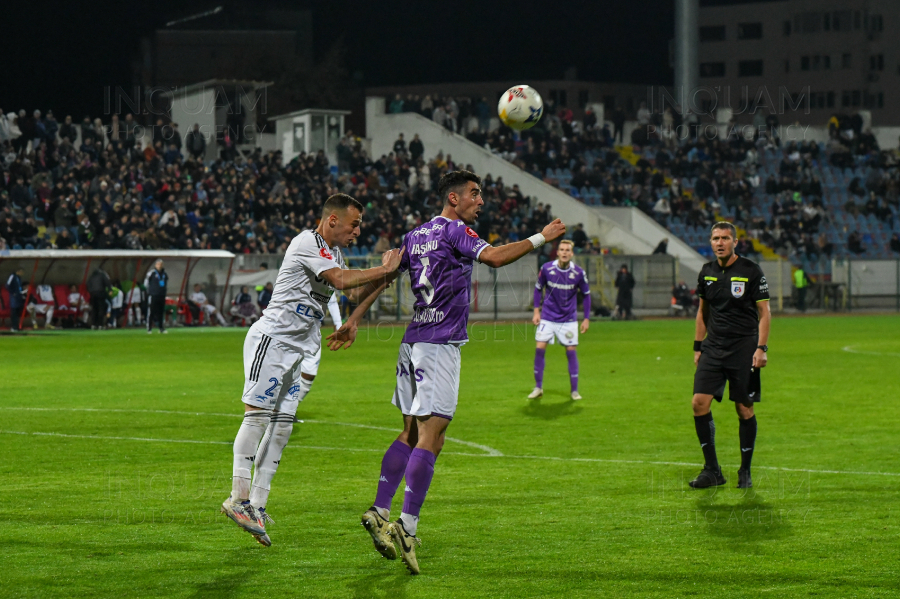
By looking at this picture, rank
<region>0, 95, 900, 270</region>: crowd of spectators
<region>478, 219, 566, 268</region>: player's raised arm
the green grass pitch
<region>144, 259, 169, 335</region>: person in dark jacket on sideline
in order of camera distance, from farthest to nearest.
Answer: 1. <region>0, 95, 900, 270</region>: crowd of spectators
2. <region>144, 259, 169, 335</region>: person in dark jacket on sideline
3. <region>478, 219, 566, 268</region>: player's raised arm
4. the green grass pitch

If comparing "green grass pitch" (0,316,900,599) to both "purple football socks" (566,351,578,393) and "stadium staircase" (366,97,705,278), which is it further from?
"stadium staircase" (366,97,705,278)

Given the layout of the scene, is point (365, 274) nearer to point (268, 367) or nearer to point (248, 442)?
point (268, 367)

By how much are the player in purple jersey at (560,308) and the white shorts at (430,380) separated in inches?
399

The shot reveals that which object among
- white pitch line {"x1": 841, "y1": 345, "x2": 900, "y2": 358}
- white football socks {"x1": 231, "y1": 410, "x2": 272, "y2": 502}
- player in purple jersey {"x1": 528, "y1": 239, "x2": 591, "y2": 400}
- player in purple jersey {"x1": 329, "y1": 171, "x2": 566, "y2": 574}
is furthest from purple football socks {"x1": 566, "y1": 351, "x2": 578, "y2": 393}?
white pitch line {"x1": 841, "y1": 345, "x2": 900, "y2": 358}

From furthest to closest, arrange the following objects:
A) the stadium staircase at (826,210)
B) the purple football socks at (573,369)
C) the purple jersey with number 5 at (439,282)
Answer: the stadium staircase at (826,210) → the purple football socks at (573,369) → the purple jersey with number 5 at (439,282)

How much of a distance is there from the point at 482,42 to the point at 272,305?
81.2 metres

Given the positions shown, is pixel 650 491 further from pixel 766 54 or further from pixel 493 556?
pixel 766 54

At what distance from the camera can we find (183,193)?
39.8 m

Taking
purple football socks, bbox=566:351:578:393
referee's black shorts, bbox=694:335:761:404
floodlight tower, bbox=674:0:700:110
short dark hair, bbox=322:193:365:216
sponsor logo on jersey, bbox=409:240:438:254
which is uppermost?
floodlight tower, bbox=674:0:700:110

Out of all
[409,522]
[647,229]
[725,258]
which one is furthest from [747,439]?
[647,229]

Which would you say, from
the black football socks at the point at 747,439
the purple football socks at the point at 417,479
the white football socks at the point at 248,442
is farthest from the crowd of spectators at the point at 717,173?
the purple football socks at the point at 417,479

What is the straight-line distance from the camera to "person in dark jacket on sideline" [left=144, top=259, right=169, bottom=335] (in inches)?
1288

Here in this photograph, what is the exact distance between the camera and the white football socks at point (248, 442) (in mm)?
7871

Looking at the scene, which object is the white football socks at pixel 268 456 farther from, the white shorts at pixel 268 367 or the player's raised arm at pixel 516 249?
the player's raised arm at pixel 516 249
